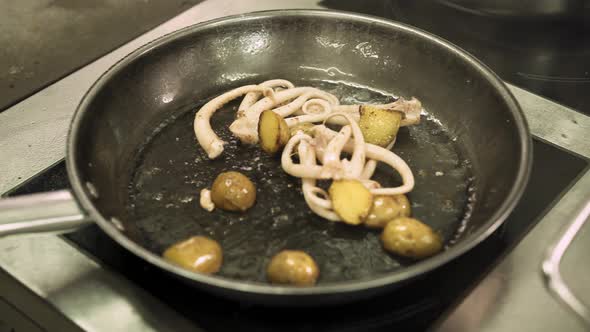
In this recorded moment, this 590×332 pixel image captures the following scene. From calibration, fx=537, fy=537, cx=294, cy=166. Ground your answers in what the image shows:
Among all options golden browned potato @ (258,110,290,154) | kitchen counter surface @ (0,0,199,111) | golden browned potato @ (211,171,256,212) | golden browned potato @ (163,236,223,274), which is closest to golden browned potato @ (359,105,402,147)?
golden browned potato @ (258,110,290,154)

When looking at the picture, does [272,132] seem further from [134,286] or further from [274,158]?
[134,286]

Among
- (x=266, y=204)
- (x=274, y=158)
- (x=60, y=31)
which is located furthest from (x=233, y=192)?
(x=60, y=31)

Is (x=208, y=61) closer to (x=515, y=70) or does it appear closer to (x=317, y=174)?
(x=317, y=174)

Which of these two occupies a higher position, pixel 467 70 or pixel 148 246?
pixel 467 70

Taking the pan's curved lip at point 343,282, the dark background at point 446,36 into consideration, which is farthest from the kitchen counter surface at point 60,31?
the pan's curved lip at point 343,282

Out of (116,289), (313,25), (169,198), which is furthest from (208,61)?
(116,289)

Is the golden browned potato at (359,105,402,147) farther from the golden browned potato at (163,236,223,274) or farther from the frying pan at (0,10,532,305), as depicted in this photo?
the golden browned potato at (163,236,223,274)

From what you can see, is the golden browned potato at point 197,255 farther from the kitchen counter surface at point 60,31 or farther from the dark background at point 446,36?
the kitchen counter surface at point 60,31
